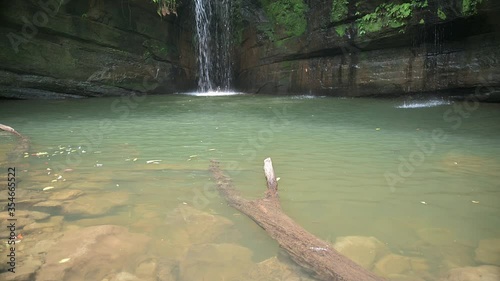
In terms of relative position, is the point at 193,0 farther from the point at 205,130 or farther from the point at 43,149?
the point at 43,149

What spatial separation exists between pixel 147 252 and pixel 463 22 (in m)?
12.2

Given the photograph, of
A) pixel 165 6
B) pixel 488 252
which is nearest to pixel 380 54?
pixel 165 6

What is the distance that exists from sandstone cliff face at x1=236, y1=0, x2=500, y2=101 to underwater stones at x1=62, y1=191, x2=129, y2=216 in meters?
11.5

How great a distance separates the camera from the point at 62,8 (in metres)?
14.2

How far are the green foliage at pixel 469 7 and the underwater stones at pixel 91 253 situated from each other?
11.8 m

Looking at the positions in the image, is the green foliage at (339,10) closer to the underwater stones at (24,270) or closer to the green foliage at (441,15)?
the green foliage at (441,15)

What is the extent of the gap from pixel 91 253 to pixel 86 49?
1460 cm

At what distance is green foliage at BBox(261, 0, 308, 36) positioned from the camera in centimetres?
1515

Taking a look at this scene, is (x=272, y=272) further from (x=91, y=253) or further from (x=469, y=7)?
(x=469, y=7)

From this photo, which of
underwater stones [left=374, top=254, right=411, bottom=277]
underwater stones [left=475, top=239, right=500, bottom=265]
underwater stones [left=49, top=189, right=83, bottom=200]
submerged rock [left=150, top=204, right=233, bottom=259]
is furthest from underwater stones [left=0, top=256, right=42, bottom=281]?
underwater stones [left=475, top=239, right=500, bottom=265]

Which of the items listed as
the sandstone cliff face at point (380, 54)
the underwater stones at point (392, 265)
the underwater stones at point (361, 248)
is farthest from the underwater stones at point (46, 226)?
the sandstone cliff face at point (380, 54)

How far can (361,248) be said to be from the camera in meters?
2.52

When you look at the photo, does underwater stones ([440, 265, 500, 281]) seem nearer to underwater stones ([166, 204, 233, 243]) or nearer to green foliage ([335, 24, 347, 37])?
underwater stones ([166, 204, 233, 243])

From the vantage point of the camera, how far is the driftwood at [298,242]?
2.08 metres
